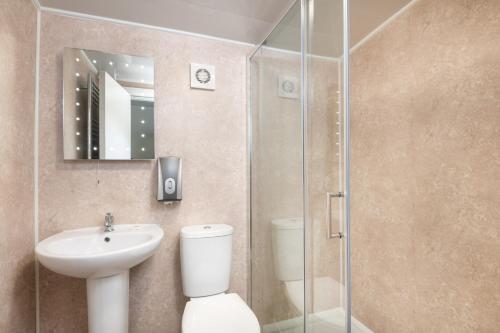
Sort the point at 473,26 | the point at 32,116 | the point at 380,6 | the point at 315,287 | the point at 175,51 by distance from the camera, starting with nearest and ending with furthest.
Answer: the point at 315,287
the point at 473,26
the point at 32,116
the point at 380,6
the point at 175,51

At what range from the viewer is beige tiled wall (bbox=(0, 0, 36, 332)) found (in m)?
1.11

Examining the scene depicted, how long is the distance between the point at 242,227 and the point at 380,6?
170 centimetres

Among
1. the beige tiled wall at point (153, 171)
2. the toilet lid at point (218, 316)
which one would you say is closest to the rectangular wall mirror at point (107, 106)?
the beige tiled wall at point (153, 171)

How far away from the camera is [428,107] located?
1428mm

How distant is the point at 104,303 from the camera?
1.26m

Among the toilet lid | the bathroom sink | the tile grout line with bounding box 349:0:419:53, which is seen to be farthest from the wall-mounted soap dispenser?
the tile grout line with bounding box 349:0:419:53

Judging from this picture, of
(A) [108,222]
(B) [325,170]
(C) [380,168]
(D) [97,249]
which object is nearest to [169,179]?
(A) [108,222]

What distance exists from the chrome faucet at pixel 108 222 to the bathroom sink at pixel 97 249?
0.03 meters

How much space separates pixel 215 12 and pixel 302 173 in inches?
43.5

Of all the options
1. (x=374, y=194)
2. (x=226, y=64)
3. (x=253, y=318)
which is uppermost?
(x=226, y=64)

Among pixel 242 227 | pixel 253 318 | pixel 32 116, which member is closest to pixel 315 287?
pixel 253 318

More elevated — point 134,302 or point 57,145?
point 57,145

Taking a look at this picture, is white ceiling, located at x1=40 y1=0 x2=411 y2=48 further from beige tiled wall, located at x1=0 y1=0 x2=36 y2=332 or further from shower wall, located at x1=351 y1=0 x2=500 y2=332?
beige tiled wall, located at x1=0 y1=0 x2=36 y2=332

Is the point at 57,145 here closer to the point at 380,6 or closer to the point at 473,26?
the point at 380,6
